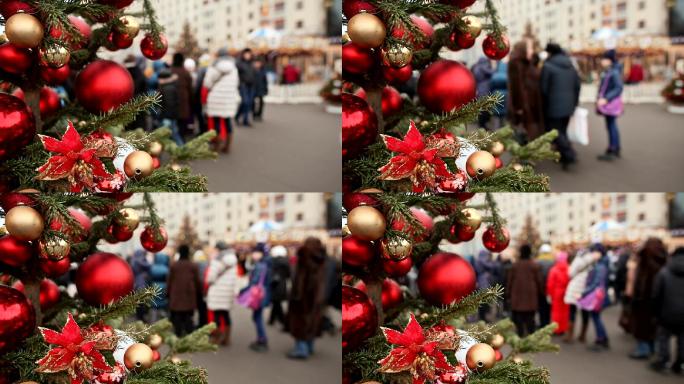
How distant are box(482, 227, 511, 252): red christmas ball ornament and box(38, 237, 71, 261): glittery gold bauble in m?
1.56

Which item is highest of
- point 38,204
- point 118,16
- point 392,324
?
point 118,16

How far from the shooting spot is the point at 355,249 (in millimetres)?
3111

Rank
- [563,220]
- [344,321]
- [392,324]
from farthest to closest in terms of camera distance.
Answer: [563,220] < [392,324] < [344,321]

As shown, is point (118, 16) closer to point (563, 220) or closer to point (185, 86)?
point (185, 86)

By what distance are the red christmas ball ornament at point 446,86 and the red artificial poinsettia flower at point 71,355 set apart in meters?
1.46

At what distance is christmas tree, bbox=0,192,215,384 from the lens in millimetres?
3064

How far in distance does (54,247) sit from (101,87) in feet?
2.21

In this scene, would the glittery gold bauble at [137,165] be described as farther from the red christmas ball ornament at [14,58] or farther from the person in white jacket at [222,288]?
the person in white jacket at [222,288]

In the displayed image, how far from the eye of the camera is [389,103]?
3.40m

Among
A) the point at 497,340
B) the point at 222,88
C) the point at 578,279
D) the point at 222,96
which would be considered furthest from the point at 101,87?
the point at 578,279

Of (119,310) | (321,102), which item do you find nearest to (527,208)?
(321,102)

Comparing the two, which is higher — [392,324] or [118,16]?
[118,16]

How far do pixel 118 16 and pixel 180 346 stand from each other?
137cm

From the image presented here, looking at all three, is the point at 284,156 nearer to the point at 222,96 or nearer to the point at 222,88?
the point at 222,96
